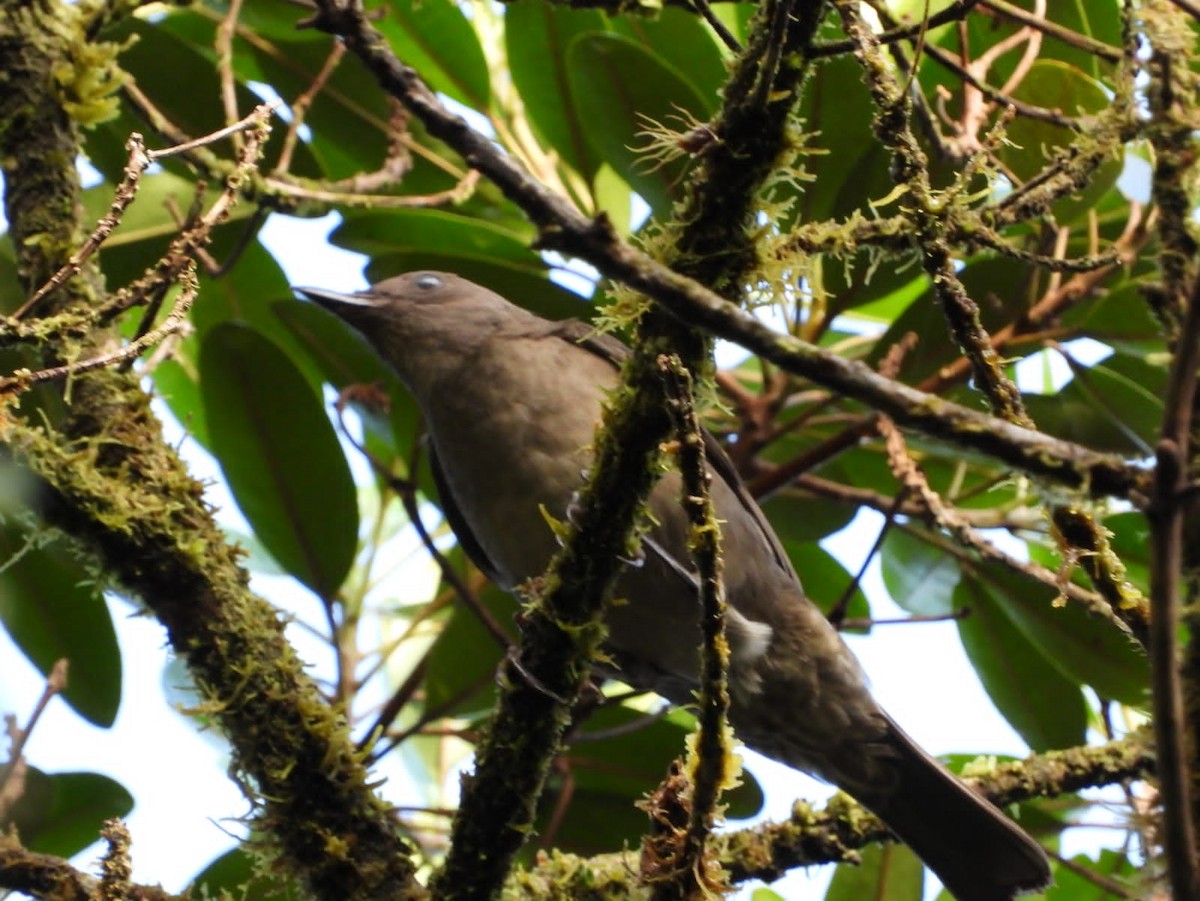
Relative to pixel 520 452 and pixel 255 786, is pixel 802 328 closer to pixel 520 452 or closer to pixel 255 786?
pixel 520 452

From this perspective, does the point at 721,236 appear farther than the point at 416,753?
No

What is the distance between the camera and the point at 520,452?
3.55 metres

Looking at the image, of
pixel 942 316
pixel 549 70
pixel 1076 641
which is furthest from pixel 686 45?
Answer: pixel 1076 641

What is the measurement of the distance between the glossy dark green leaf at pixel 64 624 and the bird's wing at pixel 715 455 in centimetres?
152

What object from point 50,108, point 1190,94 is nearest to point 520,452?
point 50,108

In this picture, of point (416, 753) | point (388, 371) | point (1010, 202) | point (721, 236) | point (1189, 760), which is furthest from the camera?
point (416, 753)

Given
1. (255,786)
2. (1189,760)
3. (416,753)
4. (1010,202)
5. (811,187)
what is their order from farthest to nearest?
(416,753) → (811,187) → (255,786) → (1010,202) → (1189,760)

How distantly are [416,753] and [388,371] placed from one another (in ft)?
6.61

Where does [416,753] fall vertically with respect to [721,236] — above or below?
above

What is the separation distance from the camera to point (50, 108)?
134 inches

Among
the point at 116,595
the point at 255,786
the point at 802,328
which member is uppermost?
the point at 802,328

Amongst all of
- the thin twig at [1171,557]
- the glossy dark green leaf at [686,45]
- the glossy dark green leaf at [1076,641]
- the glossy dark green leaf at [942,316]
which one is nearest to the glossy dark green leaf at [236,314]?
the glossy dark green leaf at [686,45]

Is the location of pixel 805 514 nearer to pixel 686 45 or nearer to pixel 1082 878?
pixel 1082 878

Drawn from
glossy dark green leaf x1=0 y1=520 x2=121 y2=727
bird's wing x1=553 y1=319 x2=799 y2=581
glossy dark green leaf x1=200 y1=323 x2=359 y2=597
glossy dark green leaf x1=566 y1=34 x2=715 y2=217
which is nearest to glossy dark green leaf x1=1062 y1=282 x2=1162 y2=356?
bird's wing x1=553 y1=319 x2=799 y2=581
